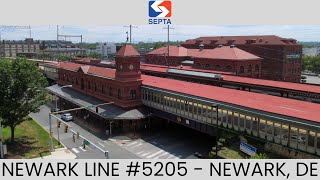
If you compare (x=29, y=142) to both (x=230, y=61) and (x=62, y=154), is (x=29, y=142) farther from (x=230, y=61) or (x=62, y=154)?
(x=230, y=61)

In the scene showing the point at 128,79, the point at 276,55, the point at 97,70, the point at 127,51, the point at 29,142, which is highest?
the point at 276,55

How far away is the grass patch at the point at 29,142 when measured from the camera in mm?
39375

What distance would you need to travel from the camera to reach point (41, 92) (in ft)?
144

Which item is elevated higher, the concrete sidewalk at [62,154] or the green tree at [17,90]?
the green tree at [17,90]

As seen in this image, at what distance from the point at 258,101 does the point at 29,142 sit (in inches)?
1258

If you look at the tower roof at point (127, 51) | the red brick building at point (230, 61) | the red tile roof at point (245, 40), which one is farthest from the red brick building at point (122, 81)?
the red tile roof at point (245, 40)

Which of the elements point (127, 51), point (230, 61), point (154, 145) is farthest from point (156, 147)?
point (230, 61)

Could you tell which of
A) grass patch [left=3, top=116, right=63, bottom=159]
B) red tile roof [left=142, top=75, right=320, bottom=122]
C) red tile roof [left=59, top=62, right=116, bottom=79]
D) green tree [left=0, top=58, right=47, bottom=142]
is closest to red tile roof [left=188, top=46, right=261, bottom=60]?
red tile roof [left=142, top=75, right=320, bottom=122]

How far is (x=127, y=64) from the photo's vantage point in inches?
1939

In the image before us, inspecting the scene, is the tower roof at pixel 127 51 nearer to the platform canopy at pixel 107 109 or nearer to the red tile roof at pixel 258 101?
the red tile roof at pixel 258 101

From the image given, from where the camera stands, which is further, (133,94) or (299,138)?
(133,94)

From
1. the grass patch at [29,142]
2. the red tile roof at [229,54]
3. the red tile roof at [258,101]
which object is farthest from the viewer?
the red tile roof at [229,54]

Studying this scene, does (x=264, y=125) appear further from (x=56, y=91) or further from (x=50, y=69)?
(x=50, y=69)

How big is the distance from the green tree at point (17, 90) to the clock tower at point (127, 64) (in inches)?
489
